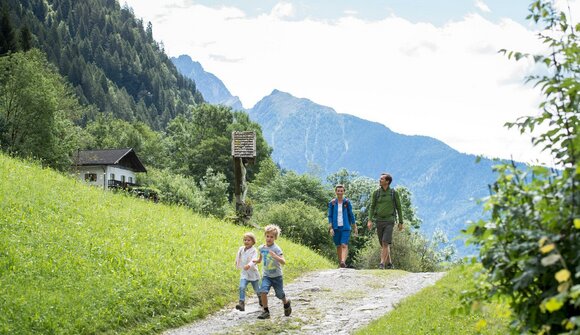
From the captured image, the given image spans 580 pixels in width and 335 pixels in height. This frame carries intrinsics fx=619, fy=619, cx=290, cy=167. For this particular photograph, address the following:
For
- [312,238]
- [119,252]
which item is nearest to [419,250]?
[312,238]

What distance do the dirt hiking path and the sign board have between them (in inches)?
520

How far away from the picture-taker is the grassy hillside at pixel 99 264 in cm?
1161

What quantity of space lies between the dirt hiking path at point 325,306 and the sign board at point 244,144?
13.2 metres

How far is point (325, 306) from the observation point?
45.7 feet

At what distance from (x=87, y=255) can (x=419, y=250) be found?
1238 inches

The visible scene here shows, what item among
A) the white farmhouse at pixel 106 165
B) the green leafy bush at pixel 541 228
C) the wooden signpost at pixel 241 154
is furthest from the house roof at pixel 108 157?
Result: the green leafy bush at pixel 541 228

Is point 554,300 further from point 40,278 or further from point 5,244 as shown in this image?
point 5,244

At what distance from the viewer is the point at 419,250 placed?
42.8m

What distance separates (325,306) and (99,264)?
5279mm

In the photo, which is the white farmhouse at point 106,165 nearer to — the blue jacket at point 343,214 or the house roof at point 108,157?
the house roof at point 108,157

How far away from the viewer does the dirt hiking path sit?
12.0m

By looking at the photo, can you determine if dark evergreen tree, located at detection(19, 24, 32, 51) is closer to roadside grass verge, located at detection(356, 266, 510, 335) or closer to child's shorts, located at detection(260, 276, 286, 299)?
child's shorts, located at detection(260, 276, 286, 299)

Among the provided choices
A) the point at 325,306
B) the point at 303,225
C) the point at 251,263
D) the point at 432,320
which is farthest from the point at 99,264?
the point at 303,225

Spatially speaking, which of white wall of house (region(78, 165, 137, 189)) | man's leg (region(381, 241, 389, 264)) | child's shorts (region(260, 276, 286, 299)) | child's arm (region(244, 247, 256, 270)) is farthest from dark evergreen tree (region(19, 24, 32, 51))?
child's shorts (region(260, 276, 286, 299))
